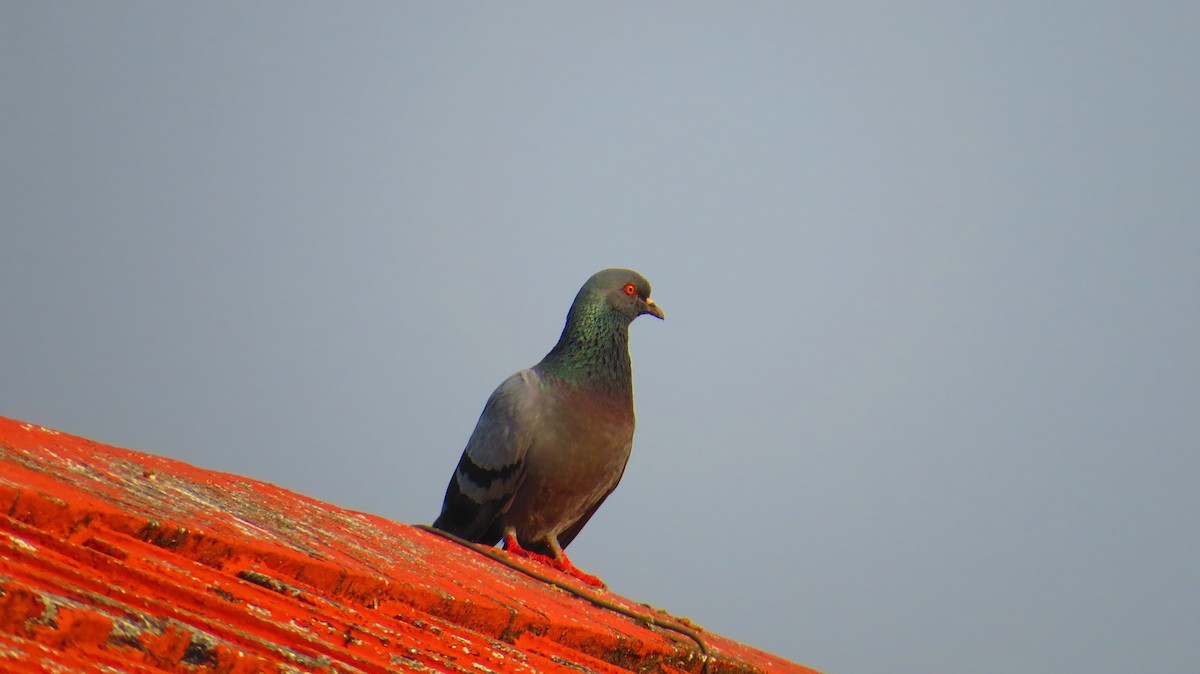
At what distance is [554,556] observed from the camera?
6.25m

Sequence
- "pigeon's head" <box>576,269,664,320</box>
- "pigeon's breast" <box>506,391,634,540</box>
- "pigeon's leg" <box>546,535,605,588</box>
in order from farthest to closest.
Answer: "pigeon's head" <box>576,269,664,320</box>
"pigeon's breast" <box>506,391,634,540</box>
"pigeon's leg" <box>546,535,605,588</box>

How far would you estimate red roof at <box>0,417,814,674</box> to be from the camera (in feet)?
4.39

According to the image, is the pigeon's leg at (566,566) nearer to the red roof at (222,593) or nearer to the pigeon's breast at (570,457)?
the pigeon's breast at (570,457)

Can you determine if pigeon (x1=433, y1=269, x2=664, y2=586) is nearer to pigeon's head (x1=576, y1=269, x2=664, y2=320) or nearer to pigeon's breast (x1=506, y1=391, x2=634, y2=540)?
pigeon's breast (x1=506, y1=391, x2=634, y2=540)

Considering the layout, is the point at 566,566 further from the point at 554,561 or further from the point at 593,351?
the point at 593,351

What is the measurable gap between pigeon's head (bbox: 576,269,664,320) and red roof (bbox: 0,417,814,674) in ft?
13.3

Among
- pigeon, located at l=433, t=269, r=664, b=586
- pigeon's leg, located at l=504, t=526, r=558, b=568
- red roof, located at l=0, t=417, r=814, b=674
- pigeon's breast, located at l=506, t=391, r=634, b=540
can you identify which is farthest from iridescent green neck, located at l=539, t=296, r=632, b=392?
red roof, located at l=0, t=417, r=814, b=674

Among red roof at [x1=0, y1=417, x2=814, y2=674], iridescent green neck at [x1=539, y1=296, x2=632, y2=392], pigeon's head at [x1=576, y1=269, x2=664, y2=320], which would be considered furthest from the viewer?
pigeon's head at [x1=576, y1=269, x2=664, y2=320]

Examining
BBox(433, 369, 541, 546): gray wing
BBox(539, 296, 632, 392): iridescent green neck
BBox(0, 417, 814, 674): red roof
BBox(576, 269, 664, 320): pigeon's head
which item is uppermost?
BBox(576, 269, 664, 320): pigeon's head

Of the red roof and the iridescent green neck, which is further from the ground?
the iridescent green neck

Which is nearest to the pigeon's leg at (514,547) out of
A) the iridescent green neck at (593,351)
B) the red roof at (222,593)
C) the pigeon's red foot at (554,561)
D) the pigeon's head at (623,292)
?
the pigeon's red foot at (554,561)

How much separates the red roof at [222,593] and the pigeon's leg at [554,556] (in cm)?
221

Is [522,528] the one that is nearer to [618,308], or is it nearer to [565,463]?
[565,463]

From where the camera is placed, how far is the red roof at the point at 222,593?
1.34 meters
